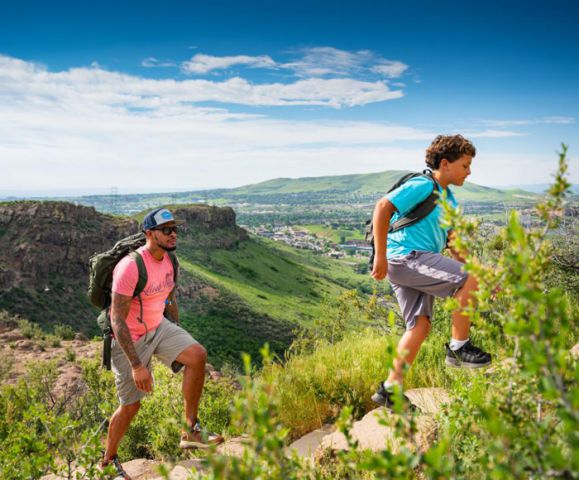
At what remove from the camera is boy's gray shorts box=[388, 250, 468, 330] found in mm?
2930

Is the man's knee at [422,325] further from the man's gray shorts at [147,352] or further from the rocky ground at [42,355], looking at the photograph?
the rocky ground at [42,355]

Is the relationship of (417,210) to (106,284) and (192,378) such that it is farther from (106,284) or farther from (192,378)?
(106,284)

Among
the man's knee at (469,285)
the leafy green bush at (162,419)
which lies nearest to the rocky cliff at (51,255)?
the leafy green bush at (162,419)

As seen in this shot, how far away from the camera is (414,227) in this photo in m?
3.12

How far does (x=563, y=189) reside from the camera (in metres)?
1.56

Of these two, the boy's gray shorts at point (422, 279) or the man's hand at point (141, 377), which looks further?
the man's hand at point (141, 377)

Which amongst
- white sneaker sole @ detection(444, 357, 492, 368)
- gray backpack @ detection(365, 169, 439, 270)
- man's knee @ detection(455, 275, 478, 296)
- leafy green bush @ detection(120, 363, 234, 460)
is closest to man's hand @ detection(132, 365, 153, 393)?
leafy green bush @ detection(120, 363, 234, 460)

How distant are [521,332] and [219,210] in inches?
3744

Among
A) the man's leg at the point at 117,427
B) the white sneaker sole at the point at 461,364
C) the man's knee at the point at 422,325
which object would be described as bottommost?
the man's leg at the point at 117,427

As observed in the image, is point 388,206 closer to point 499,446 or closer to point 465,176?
point 465,176

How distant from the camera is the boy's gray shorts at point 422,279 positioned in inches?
Answer: 115

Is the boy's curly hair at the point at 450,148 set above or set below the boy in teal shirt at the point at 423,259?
above

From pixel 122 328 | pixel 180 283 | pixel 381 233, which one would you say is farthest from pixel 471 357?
pixel 180 283

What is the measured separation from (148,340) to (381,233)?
2212 mm
